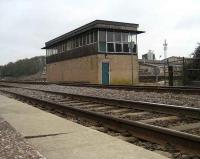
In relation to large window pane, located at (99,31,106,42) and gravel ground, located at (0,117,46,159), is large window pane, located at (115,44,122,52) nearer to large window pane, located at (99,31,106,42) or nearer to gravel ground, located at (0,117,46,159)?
large window pane, located at (99,31,106,42)

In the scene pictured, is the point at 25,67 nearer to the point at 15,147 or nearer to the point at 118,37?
the point at 118,37

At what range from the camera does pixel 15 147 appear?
664cm

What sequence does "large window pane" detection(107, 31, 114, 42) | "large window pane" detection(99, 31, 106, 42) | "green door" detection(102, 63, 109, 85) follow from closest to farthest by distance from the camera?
1. "green door" detection(102, 63, 109, 85)
2. "large window pane" detection(99, 31, 106, 42)
3. "large window pane" detection(107, 31, 114, 42)

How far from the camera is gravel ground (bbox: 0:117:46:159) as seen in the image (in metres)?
5.95

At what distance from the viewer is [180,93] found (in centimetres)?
1744

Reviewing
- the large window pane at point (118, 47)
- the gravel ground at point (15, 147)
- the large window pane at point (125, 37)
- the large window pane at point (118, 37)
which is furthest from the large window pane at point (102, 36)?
the gravel ground at point (15, 147)

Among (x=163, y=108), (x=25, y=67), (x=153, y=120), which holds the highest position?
(x=25, y=67)

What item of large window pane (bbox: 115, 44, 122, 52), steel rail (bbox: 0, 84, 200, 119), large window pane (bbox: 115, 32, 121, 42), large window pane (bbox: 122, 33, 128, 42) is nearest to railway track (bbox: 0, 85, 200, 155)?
steel rail (bbox: 0, 84, 200, 119)

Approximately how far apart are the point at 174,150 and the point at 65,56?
46200 mm

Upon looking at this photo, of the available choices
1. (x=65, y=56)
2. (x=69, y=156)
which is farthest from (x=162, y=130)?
(x=65, y=56)

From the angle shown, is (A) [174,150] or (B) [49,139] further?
(B) [49,139]

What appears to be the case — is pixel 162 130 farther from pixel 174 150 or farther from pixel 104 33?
pixel 104 33

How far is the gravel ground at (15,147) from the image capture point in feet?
19.5

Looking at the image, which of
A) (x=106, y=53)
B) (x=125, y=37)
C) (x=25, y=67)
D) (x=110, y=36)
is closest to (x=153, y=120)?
(x=106, y=53)
